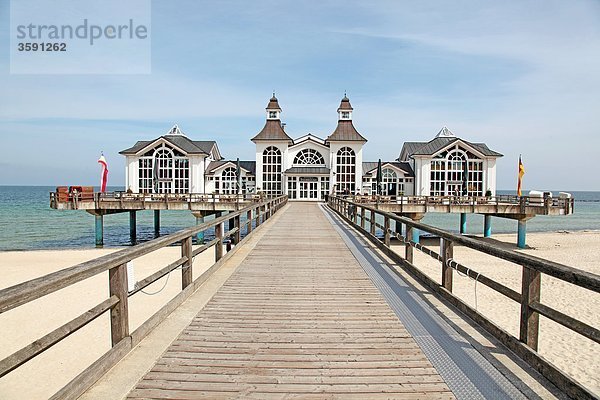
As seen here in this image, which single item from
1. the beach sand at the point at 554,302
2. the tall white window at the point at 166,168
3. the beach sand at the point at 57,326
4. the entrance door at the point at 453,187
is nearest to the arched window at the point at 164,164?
the tall white window at the point at 166,168

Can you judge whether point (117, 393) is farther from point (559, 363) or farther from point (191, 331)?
point (559, 363)

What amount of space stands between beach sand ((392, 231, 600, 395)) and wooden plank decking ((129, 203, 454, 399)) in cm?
151

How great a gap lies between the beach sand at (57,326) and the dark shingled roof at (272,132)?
2964cm

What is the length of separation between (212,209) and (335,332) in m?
26.9

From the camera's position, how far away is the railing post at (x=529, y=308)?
3.67 m

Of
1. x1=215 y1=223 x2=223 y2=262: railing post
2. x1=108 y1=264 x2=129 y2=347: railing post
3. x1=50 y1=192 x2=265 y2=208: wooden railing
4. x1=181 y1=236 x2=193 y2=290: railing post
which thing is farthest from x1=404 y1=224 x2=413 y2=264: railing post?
x1=50 y1=192 x2=265 y2=208: wooden railing

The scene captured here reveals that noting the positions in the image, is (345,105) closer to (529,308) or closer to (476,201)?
(476,201)

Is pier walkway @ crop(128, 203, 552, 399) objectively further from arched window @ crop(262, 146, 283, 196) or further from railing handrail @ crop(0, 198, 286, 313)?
arched window @ crop(262, 146, 283, 196)

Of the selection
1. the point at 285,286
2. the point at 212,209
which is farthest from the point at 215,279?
the point at 212,209

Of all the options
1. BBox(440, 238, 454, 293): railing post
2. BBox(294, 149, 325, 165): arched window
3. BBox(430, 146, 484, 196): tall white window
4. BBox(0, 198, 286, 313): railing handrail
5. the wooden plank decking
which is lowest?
the wooden plank decking

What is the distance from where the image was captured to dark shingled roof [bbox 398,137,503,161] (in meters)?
47.0

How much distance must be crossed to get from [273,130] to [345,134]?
25.7 feet

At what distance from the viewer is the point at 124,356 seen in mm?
3760

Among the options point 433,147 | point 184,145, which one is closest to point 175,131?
point 184,145
